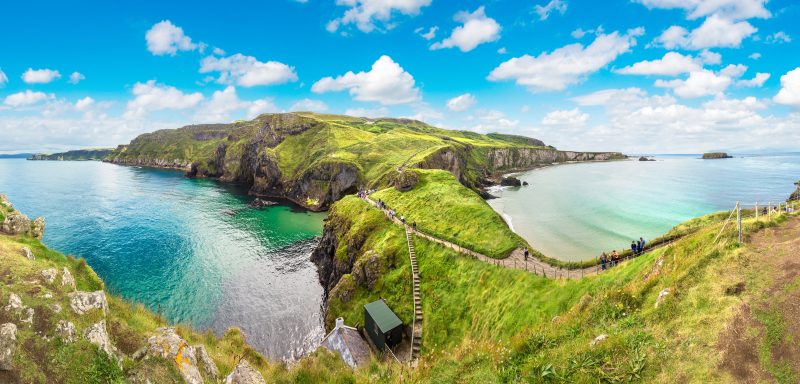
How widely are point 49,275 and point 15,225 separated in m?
10.9

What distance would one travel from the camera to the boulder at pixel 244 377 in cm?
1308

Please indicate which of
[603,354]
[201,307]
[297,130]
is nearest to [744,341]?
[603,354]

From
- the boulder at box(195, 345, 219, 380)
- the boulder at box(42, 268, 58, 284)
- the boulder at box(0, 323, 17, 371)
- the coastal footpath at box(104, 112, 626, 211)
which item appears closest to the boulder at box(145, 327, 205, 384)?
the boulder at box(195, 345, 219, 380)

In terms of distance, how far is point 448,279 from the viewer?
36031 millimetres

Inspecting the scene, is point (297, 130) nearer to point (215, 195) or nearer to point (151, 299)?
point (215, 195)

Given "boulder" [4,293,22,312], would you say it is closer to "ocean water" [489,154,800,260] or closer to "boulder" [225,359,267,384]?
"boulder" [225,359,267,384]

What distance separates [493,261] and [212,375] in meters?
28.4

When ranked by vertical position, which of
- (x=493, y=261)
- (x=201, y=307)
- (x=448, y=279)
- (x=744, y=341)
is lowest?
(x=201, y=307)

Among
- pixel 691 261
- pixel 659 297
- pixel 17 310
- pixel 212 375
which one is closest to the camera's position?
pixel 17 310

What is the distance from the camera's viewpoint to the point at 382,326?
30.8 metres

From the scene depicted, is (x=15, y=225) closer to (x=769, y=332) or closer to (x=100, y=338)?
(x=100, y=338)

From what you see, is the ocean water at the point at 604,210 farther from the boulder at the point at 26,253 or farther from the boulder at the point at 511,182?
the boulder at the point at 26,253

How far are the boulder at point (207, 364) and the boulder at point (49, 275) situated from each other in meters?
7.44

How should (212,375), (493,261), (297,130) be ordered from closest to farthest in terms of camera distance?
(212,375) < (493,261) < (297,130)
